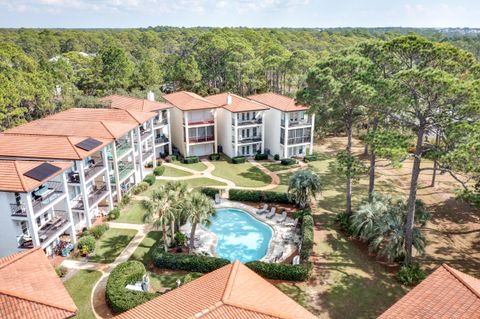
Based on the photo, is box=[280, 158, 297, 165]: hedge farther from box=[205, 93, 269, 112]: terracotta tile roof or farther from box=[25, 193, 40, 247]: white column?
box=[25, 193, 40, 247]: white column

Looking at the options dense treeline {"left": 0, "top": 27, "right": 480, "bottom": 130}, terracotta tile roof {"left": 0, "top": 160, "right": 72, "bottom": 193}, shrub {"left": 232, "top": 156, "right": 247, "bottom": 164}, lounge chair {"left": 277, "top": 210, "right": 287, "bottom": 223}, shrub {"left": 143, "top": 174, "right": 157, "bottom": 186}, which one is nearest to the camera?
terracotta tile roof {"left": 0, "top": 160, "right": 72, "bottom": 193}

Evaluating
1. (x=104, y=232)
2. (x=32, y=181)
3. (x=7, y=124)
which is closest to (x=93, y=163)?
(x=104, y=232)

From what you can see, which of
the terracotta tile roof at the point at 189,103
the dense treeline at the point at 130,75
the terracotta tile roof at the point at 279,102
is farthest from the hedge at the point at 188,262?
the dense treeline at the point at 130,75

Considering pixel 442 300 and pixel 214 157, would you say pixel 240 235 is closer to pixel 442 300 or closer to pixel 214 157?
pixel 442 300

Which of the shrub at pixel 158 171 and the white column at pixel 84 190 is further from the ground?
the white column at pixel 84 190

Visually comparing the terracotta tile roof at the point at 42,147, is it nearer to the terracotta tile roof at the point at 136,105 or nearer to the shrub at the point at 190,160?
the terracotta tile roof at the point at 136,105

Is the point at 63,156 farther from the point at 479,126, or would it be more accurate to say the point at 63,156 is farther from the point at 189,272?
the point at 479,126

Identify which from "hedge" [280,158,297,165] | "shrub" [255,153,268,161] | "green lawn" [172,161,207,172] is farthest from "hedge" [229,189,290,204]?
"shrub" [255,153,268,161]
